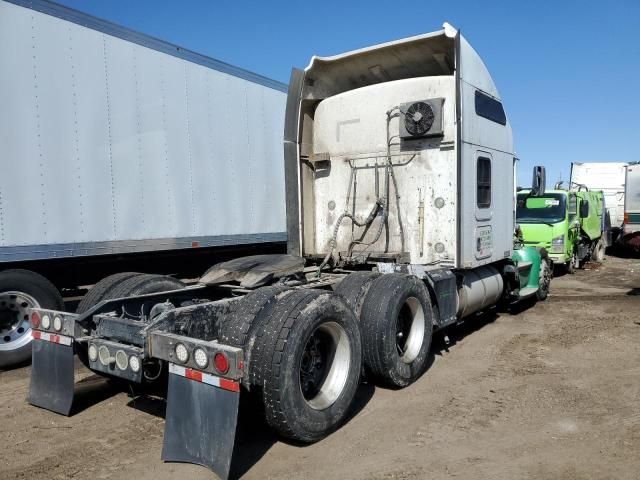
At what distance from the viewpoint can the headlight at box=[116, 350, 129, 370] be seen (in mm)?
3842

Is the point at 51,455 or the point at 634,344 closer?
the point at 51,455

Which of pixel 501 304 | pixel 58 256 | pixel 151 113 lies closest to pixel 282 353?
pixel 58 256

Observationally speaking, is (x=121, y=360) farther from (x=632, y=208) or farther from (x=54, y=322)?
(x=632, y=208)

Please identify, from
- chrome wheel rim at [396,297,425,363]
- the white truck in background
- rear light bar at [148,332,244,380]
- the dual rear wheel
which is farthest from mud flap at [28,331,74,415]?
the white truck in background

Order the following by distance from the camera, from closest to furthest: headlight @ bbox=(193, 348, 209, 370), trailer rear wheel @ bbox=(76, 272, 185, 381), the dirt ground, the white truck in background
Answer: headlight @ bbox=(193, 348, 209, 370) → the dirt ground → trailer rear wheel @ bbox=(76, 272, 185, 381) → the white truck in background

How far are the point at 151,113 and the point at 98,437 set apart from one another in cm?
476

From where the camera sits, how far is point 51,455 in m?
3.83

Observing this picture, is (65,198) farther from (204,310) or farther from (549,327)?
(549,327)

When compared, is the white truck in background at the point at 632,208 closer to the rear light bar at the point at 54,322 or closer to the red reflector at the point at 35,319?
the rear light bar at the point at 54,322

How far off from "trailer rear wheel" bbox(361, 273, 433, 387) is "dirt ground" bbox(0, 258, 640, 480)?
215mm

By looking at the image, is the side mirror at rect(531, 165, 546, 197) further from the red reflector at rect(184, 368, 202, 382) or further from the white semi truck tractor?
the red reflector at rect(184, 368, 202, 382)

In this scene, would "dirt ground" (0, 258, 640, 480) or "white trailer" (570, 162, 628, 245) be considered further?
"white trailer" (570, 162, 628, 245)

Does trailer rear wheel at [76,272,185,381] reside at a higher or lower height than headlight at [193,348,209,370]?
higher

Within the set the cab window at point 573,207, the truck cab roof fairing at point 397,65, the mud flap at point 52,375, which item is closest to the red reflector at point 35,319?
the mud flap at point 52,375
